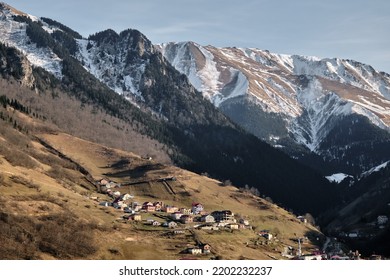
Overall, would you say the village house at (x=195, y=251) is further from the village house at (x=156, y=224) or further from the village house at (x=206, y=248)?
the village house at (x=156, y=224)

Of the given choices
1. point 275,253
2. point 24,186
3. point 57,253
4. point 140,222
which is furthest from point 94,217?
point 275,253

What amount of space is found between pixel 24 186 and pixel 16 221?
44.8 metres

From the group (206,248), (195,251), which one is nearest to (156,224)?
(206,248)

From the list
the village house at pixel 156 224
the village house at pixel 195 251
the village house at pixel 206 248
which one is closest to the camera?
the village house at pixel 195 251

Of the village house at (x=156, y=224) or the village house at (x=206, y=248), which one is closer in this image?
the village house at (x=206, y=248)

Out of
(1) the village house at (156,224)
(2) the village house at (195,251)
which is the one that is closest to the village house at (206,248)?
(2) the village house at (195,251)

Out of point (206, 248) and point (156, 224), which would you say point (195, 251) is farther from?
point (156, 224)

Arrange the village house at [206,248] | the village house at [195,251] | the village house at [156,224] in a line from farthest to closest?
the village house at [156,224] → the village house at [206,248] → the village house at [195,251]

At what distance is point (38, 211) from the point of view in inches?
6634

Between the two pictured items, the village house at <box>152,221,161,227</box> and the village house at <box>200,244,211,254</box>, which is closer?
the village house at <box>200,244,211,254</box>

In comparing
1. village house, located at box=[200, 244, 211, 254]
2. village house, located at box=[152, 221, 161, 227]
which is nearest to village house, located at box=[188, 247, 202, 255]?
village house, located at box=[200, 244, 211, 254]

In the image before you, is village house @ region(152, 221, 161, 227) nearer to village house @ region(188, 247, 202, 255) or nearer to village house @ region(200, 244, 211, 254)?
village house @ region(200, 244, 211, 254)
